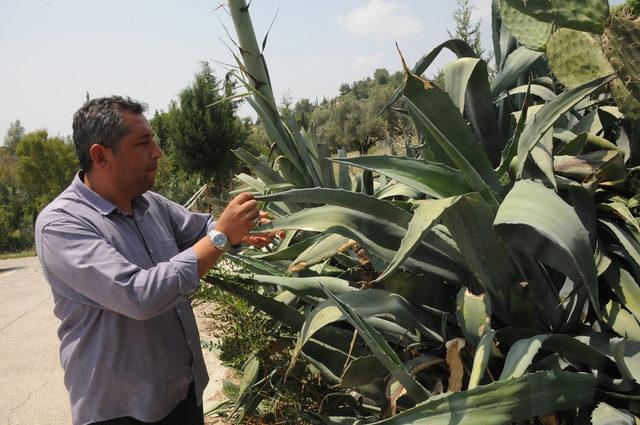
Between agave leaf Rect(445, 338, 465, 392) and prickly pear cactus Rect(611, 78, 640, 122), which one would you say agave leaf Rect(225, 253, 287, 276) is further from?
prickly pear cactus Rect(611, 78, 640, 122)

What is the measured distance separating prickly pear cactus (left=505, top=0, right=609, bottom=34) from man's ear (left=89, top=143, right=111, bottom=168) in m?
1.55

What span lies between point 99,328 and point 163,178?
57.1 ft

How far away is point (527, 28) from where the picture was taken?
235 cm

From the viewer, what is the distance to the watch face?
6.63ft

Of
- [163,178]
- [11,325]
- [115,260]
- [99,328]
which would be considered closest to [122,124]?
[115,260]

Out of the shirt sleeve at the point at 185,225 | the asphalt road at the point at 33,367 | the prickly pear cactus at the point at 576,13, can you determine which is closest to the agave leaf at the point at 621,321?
the prickly pear cactus at the point at 576,13

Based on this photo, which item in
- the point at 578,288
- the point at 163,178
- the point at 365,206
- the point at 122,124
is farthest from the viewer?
the point at 163,178

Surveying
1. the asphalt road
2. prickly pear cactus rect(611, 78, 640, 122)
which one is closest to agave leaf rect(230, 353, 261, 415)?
the asphalt road

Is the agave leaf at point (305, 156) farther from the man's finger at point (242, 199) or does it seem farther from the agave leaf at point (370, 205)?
the agave leaf at point (370, 205)

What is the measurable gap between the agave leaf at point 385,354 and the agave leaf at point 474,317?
209 mm

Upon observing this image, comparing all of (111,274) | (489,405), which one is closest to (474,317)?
(489,405)

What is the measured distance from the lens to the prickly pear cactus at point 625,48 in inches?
77.3

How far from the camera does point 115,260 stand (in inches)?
76.8

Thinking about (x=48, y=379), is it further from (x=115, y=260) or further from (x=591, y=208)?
(x=591, y=208)
